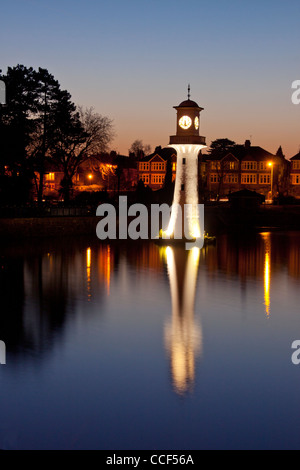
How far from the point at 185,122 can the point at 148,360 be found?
2953 centimetres

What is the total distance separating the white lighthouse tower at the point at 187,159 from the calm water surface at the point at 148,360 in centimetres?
1165

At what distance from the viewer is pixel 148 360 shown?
54.7 feet

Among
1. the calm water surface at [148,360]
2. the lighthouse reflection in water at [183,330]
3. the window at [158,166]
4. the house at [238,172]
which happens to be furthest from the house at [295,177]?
the calm water surface at [148,360]

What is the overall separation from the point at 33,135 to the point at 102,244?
12030 millimetres

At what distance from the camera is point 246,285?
101 ft

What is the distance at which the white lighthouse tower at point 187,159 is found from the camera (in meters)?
43.9

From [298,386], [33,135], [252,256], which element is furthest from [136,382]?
[33,135]

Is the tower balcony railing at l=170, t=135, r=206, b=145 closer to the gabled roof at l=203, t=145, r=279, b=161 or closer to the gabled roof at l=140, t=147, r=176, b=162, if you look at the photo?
the gabled roof at l=203, t=145, r=279, b=161

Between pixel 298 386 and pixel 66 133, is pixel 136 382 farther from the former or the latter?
pixel 66 133

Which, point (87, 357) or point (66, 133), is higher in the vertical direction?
point (66, 133)

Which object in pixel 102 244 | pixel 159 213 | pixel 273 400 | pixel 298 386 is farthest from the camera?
pixel 159 213

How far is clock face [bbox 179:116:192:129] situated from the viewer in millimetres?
A: 43875

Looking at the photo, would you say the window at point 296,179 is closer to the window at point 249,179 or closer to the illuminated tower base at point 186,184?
the window at point 249,179

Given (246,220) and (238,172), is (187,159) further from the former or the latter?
(238,172)
